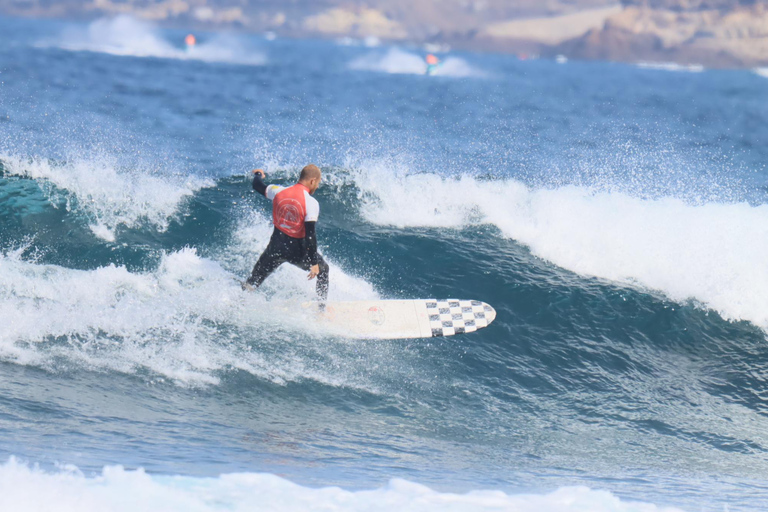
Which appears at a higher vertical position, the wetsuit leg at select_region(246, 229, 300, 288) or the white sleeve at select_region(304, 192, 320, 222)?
the white sleeve at select_region(304, 192, 320, 222)

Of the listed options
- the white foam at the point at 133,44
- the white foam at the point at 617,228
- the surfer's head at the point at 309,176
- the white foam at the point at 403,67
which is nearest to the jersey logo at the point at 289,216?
the surfer's head at the point at 309,176

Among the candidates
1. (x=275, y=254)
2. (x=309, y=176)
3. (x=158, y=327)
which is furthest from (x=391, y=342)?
(x=158, y=327)

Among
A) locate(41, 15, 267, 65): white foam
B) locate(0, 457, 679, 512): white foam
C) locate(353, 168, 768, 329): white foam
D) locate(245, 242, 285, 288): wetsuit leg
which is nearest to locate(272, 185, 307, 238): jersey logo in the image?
locate(245, 242, 285, 288): wetsuit leg

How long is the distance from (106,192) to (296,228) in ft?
14.7

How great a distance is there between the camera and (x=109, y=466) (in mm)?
4250

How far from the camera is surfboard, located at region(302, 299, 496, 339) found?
25.0 ft

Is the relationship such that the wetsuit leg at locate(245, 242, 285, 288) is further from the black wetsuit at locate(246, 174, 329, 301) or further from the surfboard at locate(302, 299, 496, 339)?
the surfboard at locate(302, 299, 496, 339)

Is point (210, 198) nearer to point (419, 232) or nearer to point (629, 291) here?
point (419, 232)

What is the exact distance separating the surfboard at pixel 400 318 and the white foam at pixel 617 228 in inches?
92.4

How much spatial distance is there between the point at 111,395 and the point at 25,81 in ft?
93.8

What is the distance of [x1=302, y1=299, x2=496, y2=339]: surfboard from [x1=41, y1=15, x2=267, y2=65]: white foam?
53438mm

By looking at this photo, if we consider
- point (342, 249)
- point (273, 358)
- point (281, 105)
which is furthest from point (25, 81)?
point (273, 358)

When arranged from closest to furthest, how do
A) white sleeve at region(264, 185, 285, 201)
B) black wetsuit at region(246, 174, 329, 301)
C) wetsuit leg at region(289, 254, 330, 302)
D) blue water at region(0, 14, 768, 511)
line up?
blue water at region(0, 14, 768, 511)
black wetsuit at region(246, 174, 329, 301)
white sleeve at region(264, 185, 285, 201)
wetsuit leg at region(289, 254, 330, 302)

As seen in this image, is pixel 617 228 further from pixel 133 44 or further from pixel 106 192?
pixel 133 44
